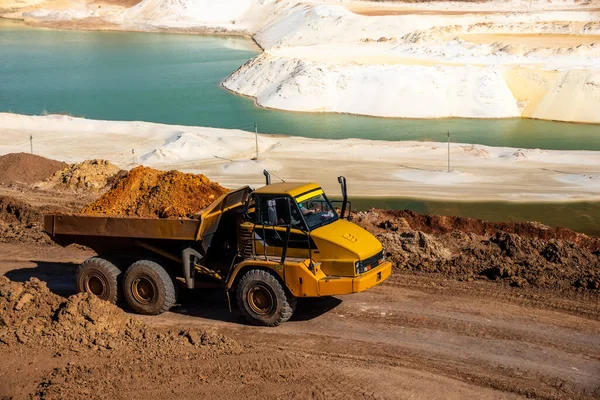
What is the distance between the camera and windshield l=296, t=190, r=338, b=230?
12.5 m

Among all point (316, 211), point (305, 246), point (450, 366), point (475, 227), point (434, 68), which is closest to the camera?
point (450, 366)

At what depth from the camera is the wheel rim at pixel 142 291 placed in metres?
13.5

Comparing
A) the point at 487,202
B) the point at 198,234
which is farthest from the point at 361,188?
the point at 198,234

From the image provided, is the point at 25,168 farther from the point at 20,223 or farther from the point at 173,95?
the point at 173,95

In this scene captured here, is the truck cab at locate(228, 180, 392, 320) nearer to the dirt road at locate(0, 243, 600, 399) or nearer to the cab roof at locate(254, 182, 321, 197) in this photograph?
the cab roof at locate(254, 182, 321, 197)

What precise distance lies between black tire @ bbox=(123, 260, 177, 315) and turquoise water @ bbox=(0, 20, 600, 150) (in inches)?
1040

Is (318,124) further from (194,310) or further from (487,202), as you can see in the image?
(194,310)

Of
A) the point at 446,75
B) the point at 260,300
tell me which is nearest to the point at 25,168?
the point at 260,300

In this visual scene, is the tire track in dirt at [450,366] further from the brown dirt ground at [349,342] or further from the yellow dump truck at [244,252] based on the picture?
the yellow dump truck at [244,252]

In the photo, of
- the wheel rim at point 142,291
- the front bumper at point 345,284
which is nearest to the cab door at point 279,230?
the front bumper at point 345,284

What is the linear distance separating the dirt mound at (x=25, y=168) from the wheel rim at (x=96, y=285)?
1397cm

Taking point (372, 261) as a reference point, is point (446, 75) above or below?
above

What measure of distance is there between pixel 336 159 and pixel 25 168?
12.0m

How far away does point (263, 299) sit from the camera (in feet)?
41.4
